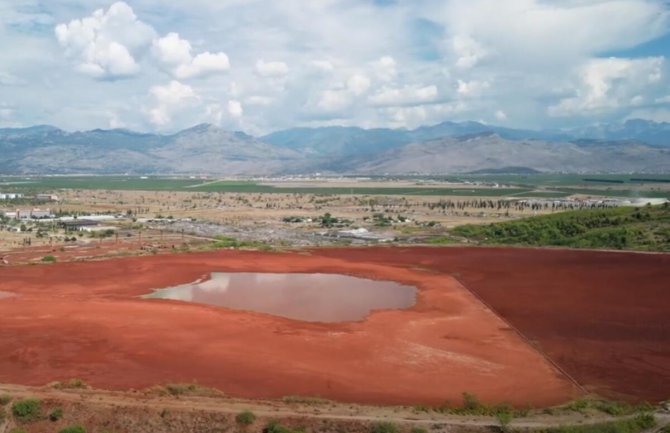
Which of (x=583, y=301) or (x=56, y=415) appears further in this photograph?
(x=583, y=301)

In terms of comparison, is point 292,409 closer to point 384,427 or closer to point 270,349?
point 384,427

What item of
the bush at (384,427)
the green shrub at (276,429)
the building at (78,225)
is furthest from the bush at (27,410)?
the building at (78,225)

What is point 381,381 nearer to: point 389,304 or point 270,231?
point 389,304

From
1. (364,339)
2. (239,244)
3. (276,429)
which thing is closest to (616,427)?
(276,429)

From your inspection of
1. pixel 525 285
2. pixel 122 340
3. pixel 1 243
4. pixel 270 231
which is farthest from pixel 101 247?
pixel 525 285

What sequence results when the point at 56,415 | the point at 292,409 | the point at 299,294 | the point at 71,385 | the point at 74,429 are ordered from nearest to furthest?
the point at 74,429 → the point at 56,415 → the point at 292,409 → the point at 71,385 → the point at 299,294

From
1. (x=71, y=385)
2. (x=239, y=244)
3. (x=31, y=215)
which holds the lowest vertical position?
(x=71, y=385)

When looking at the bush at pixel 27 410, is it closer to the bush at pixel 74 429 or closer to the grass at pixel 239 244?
the bush at pixel 74 429
